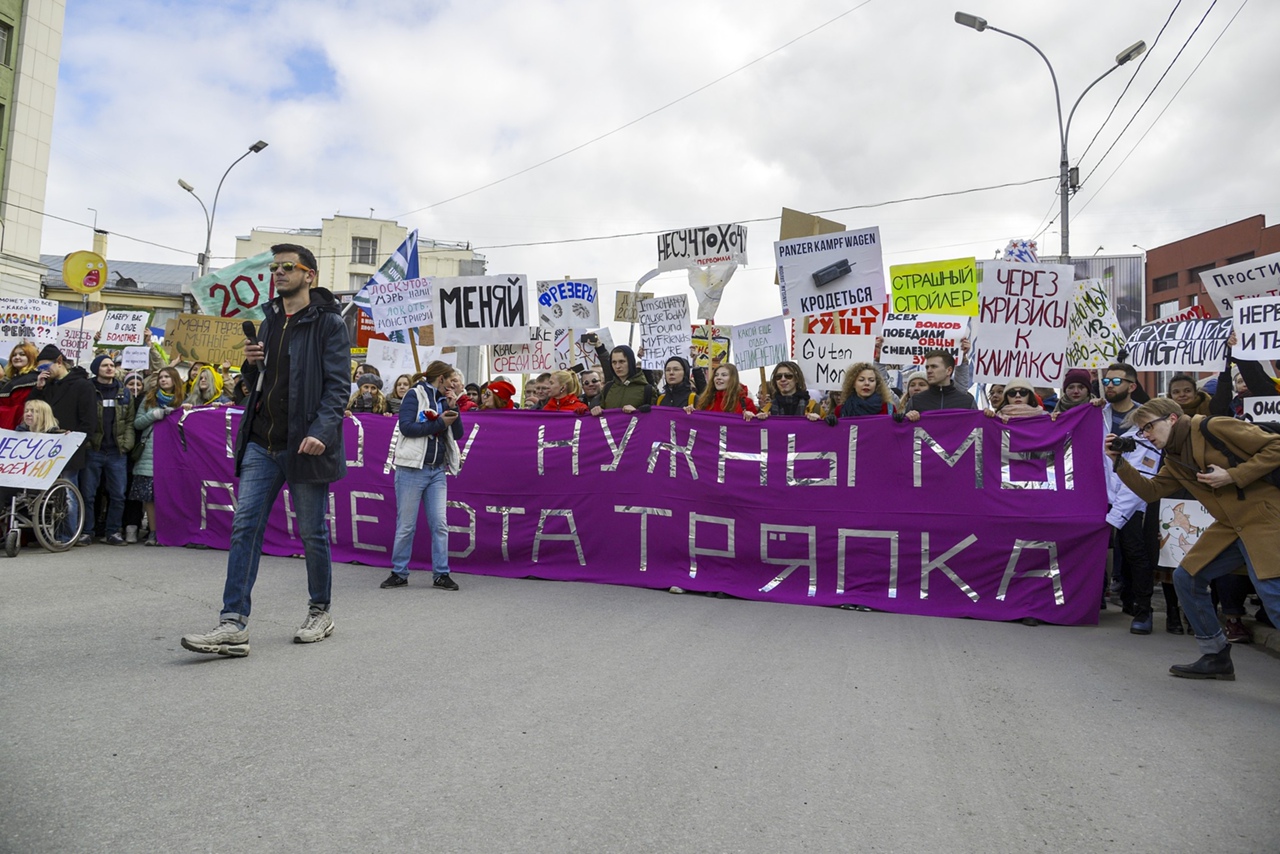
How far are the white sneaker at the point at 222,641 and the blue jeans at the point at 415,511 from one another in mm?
2960

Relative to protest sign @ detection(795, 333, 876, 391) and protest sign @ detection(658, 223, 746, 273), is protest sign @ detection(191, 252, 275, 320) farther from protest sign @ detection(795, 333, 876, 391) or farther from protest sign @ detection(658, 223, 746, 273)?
protest sign @ detection(795, 333, 876, 391)

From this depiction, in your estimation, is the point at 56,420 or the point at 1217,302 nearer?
the point at 1217,302

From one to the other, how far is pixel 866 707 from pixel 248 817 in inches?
109

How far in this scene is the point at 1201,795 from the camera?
135 inches

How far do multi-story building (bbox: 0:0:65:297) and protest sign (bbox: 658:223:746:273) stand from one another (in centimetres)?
2694

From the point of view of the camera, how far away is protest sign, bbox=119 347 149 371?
1465 centimetres

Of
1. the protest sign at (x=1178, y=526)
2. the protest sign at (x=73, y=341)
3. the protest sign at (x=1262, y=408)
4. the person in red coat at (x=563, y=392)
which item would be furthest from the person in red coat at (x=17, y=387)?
the protest sign at (x=1262, y=408)

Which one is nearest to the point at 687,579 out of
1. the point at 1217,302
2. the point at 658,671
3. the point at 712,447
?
the point at 712,447

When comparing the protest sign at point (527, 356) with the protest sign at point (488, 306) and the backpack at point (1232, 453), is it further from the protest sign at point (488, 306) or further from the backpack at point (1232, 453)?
the backpack at point (1232, 453)

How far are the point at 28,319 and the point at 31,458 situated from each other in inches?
331

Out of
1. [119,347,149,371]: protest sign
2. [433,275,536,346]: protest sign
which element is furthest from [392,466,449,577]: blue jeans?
[119,347,149,371]: protest sign

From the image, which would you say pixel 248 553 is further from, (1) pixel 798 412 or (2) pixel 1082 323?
(2) pixel 1082 323

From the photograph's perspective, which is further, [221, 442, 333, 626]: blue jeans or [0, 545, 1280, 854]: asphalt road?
[221, 442, 333, 626]: blue jeans

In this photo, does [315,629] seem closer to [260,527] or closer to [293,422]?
[260,527]
